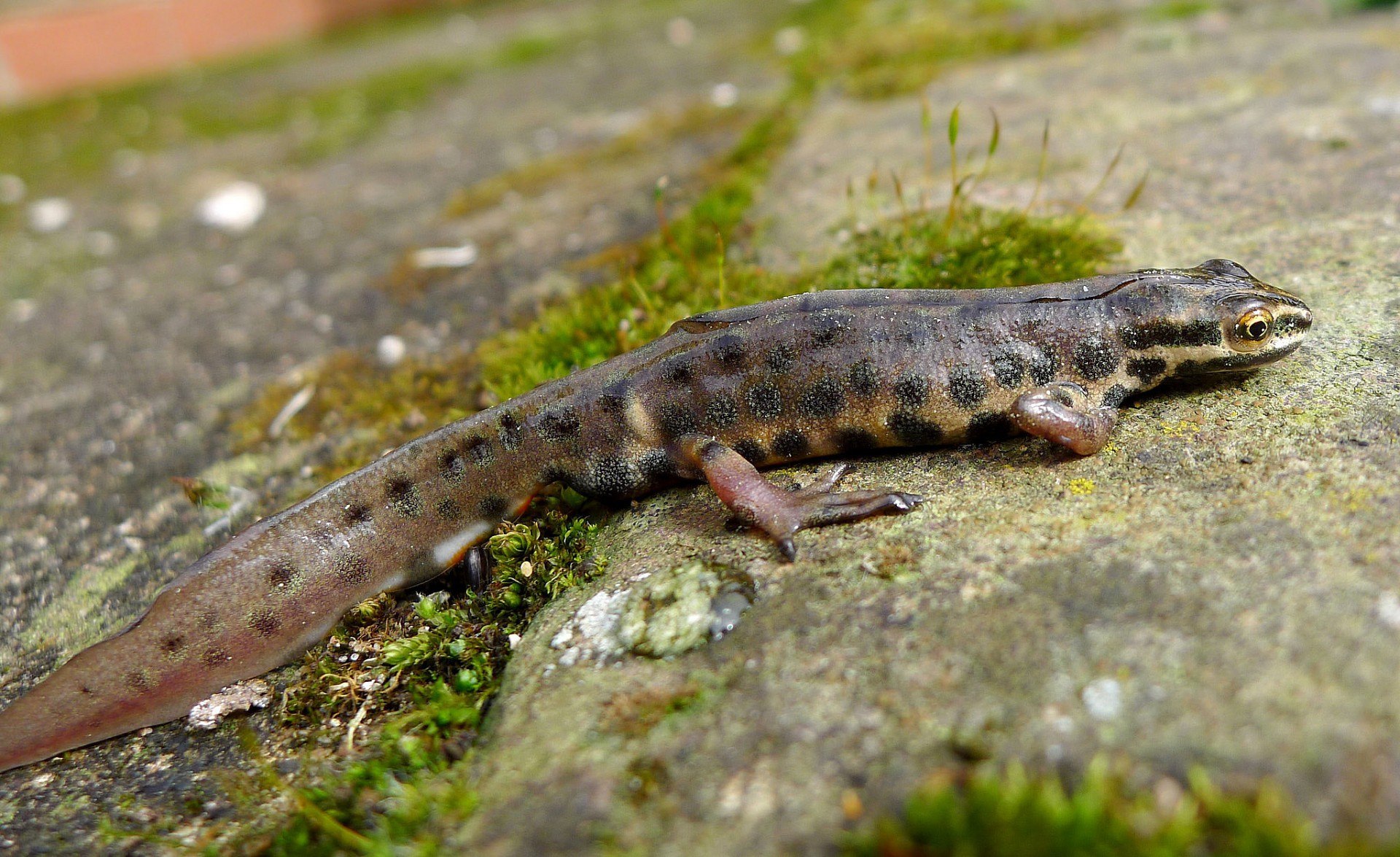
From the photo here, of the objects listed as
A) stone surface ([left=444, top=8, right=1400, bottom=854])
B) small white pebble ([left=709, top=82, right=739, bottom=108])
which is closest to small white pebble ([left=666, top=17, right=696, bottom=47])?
small white pebble ([left=709, top=82, right=739, bottom=108])

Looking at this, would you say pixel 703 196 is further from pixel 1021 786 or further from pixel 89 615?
pixel 1021 786

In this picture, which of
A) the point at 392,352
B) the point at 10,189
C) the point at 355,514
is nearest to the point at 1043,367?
the point at 355,514

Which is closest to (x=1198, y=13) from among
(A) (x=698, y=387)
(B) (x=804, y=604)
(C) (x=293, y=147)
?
(A) (x=698, y=387)

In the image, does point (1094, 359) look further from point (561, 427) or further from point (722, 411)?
point (561, 427)

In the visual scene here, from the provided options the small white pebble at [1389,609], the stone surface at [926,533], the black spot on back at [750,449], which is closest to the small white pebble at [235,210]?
the stone surface at [926,533]

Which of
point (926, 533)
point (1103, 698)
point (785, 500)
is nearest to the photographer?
point (1103, 698)

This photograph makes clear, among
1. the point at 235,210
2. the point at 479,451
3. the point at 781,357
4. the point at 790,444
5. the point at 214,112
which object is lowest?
the point at 790,444
